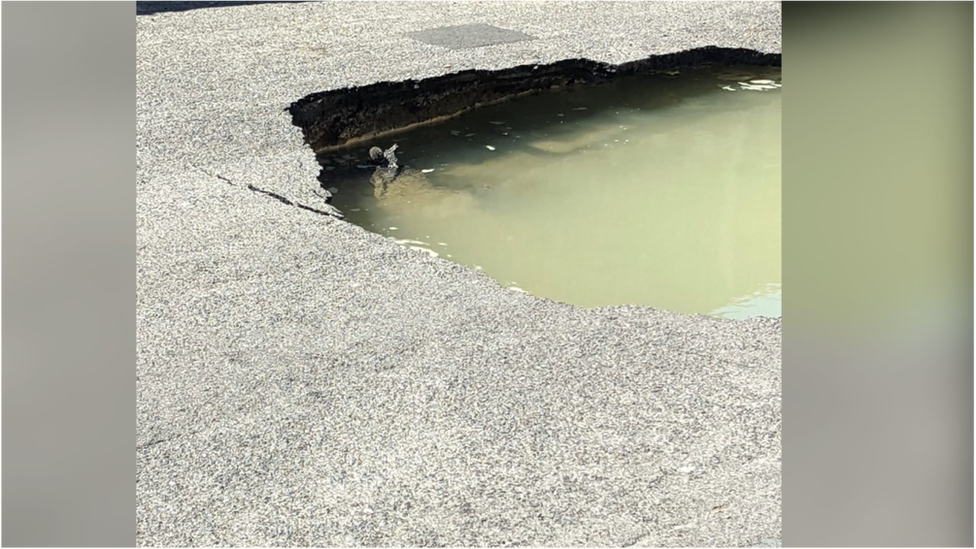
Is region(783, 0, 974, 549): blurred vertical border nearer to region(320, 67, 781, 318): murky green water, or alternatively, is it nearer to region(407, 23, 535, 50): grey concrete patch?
region(320, 67, 781, 318): murky green water

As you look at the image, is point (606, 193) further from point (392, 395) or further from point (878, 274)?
point (878, 274)

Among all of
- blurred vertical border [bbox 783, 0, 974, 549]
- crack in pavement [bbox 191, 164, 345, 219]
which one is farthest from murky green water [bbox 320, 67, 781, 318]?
blurred vertical border [bbox 783, 0, 974, 549]

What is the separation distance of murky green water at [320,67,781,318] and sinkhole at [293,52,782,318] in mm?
11

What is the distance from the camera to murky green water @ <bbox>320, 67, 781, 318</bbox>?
4496 mm

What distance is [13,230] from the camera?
511mm

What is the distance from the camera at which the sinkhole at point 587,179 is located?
4535 mm

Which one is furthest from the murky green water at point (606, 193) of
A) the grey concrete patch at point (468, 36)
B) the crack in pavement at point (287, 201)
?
the grey concrete patch at point (468, 36)

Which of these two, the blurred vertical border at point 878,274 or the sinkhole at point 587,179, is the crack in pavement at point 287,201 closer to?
the sinkhole at point 587,179

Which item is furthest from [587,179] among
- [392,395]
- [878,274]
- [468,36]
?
[878,274]

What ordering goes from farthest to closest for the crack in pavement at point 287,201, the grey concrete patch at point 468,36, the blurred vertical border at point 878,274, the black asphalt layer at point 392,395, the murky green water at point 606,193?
the grey concrete patch at point 468,36, the crack in pavement at point 287,201, the murky green water at point 606,193, the black asphalt layer at point 392,395, the blurred vertical border at point 878,274

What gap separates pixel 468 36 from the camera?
742 centimetres

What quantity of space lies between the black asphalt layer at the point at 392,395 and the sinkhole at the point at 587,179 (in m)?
0.47

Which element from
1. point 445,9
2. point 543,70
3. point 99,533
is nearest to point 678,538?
point 99,533

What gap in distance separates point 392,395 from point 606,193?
255 cm
